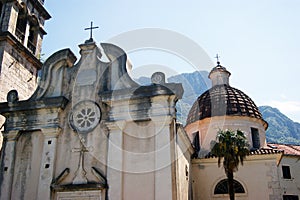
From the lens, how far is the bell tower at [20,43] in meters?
18.6

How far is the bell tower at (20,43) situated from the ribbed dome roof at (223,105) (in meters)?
12.5

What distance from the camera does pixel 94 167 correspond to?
1434 centimetres

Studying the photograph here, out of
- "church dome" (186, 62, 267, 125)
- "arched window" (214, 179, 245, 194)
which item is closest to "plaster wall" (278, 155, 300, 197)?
"church dome" (186, 62, 267, 125)

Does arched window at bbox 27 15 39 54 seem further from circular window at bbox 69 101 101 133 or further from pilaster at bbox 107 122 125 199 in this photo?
pilaster at bbox 107 122 125 199

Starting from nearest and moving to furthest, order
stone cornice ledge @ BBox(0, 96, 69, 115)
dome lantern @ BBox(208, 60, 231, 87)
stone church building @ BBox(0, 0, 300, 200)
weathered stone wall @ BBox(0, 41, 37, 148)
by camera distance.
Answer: stone church building @ BBox(0, 0, 300, 200) → stone cornice ledge @ BBox(0, 96, 69, 115) → weathered stone wall @ BBox(0, 41, 37, 148) → dome lantern @ BBox(208, 60, 231, 87)

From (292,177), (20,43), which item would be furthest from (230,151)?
(20,43)

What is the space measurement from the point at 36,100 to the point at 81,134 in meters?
2.98

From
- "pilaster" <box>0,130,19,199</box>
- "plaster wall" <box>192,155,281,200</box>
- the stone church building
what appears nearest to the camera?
the stone church building

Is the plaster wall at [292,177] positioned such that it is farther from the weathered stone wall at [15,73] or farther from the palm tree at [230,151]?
the weathered stone wall at [15,73]

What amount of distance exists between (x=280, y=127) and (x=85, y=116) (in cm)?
11647

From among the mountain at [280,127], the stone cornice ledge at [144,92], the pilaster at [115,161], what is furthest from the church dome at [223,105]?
the mountain at [280,127]

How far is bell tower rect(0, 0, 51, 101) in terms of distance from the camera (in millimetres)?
18641

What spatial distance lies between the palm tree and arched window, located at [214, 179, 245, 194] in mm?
3265

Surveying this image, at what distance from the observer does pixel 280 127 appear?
120250 millimetres
